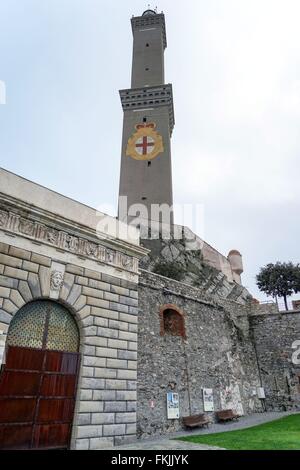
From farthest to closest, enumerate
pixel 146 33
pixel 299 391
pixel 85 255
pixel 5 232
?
1. pixel 146 33
2. pixel 299 391
3. pixel 85 255
4. pixel 5 232

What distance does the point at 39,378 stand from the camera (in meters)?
7.88

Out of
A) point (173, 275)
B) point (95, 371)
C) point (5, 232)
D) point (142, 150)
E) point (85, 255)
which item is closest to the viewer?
point (5, 232)

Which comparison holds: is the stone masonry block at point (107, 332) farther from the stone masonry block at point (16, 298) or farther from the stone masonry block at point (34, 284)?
the stone masonry block at point (16, 298)

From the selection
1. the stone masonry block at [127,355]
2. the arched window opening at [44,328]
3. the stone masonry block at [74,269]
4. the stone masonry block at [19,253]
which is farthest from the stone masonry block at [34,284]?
the stone masonry block at [127,355]

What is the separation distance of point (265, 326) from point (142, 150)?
18.4 meters

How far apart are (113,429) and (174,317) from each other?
22.0ft

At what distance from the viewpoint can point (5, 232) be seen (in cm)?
797

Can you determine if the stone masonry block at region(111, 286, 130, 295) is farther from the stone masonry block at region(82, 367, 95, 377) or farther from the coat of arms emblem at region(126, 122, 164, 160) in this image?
the coat of arms emblem at region(126, 122, 164, 160)

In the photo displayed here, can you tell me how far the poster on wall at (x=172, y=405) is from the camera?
1214 cm

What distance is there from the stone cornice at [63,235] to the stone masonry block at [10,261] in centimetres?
64

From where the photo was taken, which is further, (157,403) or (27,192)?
(157,403)

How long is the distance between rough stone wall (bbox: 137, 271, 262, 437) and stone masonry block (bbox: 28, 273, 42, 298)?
5.47m

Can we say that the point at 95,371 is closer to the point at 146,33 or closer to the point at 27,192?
the point at 27,192

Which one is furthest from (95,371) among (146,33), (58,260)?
(146,33)
